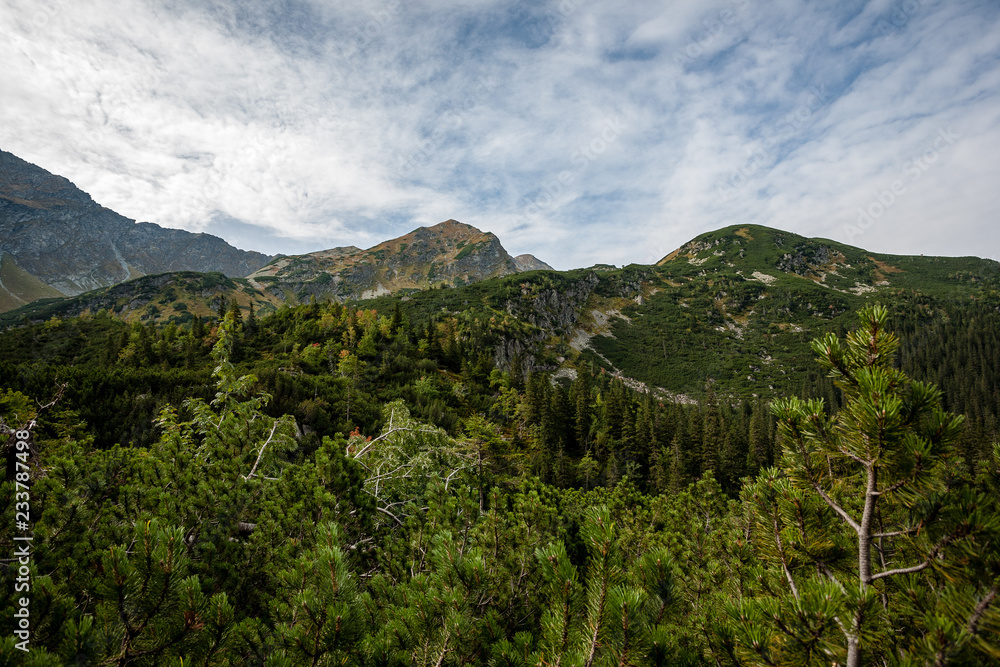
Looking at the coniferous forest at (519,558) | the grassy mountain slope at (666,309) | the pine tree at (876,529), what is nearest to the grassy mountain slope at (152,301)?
the grassy mountain slope at (666,309)

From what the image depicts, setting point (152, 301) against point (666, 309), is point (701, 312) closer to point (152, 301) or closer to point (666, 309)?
point (666, 309)

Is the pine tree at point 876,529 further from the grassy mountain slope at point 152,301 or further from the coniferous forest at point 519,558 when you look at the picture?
the grassy mountain slope at point 152,301

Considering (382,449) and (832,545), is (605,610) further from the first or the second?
(382,449)

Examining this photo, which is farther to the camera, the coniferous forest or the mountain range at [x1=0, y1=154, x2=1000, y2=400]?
the mountain range at [x1=0, y1=154, x2=1000, y2=400]

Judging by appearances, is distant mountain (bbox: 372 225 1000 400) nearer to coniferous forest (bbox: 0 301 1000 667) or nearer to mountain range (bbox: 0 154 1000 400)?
mountain range (bbox: 0 154 1000 400)

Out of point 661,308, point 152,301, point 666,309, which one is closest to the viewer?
point 152,301

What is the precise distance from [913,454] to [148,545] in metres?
4.73

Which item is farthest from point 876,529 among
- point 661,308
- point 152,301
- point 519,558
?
point 152,301

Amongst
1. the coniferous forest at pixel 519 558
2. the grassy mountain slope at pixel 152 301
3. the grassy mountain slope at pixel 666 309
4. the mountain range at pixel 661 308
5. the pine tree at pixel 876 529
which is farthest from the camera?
the grassy mountain slope at pixel 152 301

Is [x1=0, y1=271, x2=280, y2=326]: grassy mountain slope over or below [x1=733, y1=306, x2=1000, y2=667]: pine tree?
over

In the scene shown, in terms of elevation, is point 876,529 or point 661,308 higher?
point 661,308

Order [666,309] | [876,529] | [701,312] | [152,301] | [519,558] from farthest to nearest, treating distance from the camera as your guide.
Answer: [666,309], [701,312], [152,301], [519,558], [876,529]

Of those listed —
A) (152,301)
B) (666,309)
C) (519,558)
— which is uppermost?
(666,309)

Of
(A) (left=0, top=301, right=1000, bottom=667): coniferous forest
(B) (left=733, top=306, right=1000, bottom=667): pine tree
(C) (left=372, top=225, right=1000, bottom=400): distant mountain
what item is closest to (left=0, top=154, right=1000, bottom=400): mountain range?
(C) (left=372, top=225, right=1000, bottom=400): distant mountain
